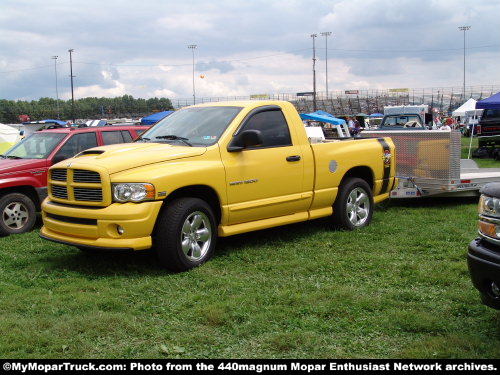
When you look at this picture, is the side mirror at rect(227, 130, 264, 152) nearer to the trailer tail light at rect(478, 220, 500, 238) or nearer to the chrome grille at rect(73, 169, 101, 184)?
the chrome grille at rect(73, 169, 101, 184)

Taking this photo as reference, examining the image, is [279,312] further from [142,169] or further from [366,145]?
[366,145]

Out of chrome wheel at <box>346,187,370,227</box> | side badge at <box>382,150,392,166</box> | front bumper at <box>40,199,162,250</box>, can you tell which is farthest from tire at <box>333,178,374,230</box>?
front bumper at <box>40,199,162,250</box>

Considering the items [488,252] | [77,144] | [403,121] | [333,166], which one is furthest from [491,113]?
[488,252]

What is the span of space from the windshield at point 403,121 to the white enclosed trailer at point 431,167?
9636 mm

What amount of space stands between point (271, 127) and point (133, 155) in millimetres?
1961

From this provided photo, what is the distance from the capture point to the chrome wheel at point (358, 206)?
801 centimetres

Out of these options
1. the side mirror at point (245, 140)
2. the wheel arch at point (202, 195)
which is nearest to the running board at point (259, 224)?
the wheel arch at point (202, 195)

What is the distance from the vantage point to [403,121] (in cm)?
2025

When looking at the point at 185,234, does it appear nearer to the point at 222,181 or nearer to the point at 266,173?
the point at 222,181

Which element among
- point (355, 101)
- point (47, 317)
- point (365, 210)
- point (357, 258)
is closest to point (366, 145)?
point (365, 210)

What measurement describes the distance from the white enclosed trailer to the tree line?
61897 millimetres

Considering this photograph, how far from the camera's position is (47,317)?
15.1ft

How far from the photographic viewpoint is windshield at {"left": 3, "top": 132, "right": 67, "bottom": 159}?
29.5 ft
